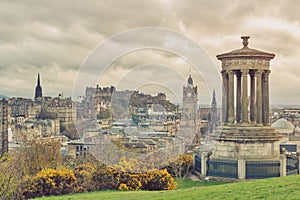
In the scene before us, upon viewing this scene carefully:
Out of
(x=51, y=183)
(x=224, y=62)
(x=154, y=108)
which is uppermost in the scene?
(x=224, y=62)

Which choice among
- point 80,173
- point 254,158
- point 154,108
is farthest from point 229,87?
point 154,108

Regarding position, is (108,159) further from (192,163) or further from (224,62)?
(224,62)

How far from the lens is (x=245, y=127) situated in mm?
32906

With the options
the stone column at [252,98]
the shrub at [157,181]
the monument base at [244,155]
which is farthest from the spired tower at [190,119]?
the shrub at [157,181]

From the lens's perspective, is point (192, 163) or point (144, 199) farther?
point (192, 163)

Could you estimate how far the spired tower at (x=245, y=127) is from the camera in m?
30.5

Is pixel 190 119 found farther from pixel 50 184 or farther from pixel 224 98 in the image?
pixel 50 184

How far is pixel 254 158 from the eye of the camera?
3194 centimetres

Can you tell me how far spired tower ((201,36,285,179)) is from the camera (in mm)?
30469

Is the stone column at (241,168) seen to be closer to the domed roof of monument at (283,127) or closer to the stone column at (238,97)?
the stone column at (238,97)

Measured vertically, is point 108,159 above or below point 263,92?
below

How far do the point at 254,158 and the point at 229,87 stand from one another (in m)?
5.83

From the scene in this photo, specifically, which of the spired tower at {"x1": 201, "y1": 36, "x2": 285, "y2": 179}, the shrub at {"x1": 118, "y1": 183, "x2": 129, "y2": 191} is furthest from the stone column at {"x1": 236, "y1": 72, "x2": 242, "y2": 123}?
the shrub at {"x1": 118, "y1": 183, "x2": 129, "y2": 191}

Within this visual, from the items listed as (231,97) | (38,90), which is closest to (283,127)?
(231,97)
